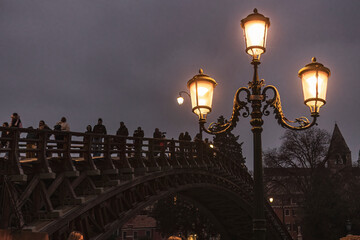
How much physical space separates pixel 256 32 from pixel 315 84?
1.38 meters

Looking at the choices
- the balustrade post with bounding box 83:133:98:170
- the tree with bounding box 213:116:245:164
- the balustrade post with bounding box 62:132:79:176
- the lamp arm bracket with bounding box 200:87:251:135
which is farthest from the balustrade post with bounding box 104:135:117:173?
the tree with bounding box 213:116:245:164

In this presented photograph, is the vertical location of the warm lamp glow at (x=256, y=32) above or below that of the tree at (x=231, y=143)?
below

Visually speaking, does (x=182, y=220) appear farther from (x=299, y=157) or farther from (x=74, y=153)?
(x=74, y=153)

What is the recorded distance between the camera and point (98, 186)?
16.8 meters

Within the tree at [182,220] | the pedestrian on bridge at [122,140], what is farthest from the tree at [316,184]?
the pedestrian on bridge at [122,140]

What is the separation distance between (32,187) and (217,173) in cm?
1831

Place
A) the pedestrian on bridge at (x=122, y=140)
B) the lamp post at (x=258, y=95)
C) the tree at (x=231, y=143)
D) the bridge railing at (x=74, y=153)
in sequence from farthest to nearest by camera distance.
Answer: the tree at (x=231, y=143)
the pedestrian on bridge at (x=122, y=140)
the bridge railing at (x=74, y=153)
the lamp post at (x=258, y=95)

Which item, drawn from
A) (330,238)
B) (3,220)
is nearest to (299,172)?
(330,238)

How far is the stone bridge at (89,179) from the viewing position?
11.8 metres

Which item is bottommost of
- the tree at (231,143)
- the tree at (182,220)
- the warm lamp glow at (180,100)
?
the tree at (182,220)

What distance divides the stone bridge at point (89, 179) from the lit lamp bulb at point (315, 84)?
7012 mm

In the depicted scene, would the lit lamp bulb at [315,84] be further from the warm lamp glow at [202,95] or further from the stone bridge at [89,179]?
the stone bridge at [89,179]

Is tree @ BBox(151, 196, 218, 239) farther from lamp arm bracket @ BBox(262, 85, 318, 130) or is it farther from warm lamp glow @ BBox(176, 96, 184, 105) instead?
lamp arm bracket @ BBox(262, 85, 318, 130)

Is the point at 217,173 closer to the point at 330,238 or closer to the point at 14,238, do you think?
the point at 330,238
